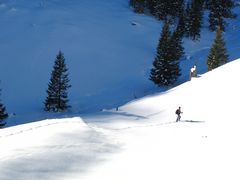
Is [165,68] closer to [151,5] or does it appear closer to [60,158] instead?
[151,5]

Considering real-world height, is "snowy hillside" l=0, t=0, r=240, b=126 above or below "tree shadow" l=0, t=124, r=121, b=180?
above

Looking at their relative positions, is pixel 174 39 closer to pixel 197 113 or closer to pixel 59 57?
pixel 59 57

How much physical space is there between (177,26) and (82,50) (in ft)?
61.1

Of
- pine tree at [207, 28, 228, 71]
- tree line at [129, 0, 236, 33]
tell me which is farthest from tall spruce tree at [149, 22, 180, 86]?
tree line at [129, 0, 236, 33]

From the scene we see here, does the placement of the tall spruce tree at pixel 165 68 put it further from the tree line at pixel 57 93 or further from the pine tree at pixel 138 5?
the pine tree at pixel 138 5

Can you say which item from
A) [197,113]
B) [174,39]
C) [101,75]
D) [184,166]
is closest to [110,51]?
[101,75]

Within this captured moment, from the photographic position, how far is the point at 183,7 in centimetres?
8925

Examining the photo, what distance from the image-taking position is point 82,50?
7469 centimetres

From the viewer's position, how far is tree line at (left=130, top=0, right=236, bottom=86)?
200 feet

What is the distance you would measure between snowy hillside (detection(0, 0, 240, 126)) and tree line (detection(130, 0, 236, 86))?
181 cm

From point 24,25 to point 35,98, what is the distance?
79.0ft

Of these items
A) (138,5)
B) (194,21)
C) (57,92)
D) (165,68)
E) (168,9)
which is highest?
(138,5)

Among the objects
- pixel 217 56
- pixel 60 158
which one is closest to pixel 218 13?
pixel 217 56

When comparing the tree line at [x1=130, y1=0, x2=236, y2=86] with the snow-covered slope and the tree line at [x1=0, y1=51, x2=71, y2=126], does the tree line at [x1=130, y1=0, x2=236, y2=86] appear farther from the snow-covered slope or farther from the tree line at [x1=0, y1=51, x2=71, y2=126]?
the snow-covered slope
